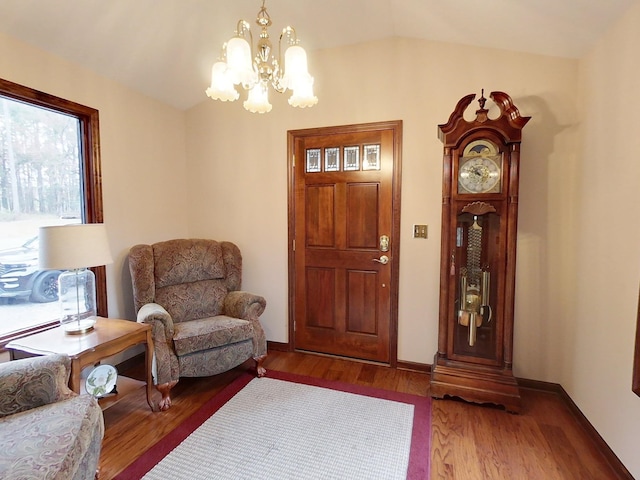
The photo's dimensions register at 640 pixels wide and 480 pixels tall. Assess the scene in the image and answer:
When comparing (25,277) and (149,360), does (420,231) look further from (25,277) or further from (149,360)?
(25,277)

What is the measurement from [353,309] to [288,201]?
1151 mm

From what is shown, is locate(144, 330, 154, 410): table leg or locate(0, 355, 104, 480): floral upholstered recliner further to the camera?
locate(144, 330, 154, 410): table leg

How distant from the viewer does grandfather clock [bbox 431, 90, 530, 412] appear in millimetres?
2143

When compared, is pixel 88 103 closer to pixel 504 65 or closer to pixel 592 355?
pixel 504 65

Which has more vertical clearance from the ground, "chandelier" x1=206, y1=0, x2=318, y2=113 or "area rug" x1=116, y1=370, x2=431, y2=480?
"chandelier" x1=206, y1=0, x2=318, y2=113

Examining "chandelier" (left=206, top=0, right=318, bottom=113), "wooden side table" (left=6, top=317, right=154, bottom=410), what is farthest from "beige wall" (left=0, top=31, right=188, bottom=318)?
"chandelier" (left=206, top=0, right=318, bottom=113)

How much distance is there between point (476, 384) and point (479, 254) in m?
0.90

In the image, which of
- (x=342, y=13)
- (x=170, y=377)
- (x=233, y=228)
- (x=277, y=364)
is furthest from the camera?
(x=233, y=228)

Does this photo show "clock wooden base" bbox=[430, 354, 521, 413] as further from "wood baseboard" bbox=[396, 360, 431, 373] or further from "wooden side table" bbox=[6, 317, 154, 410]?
"wooden side table" bbox=[6, 317, 154, 410]

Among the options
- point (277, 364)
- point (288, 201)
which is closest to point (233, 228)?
point (288, 201)

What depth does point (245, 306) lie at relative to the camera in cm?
268

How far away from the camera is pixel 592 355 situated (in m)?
2.00

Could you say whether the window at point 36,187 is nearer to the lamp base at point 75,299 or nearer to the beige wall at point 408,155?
the lamp base at point 75,299

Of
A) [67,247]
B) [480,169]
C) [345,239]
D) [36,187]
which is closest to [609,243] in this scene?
[480,169]
